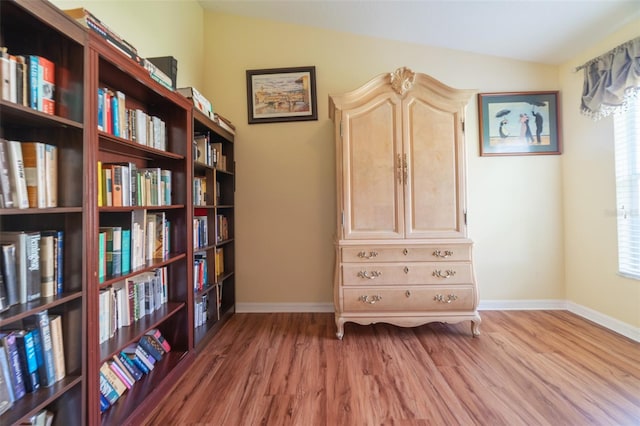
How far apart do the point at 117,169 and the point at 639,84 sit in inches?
133

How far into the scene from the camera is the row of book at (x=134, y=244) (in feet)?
4.23

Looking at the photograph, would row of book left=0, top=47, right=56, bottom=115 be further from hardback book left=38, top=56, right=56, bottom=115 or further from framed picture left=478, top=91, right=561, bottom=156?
framed picture left=478, top=91, right=561, bottom=156

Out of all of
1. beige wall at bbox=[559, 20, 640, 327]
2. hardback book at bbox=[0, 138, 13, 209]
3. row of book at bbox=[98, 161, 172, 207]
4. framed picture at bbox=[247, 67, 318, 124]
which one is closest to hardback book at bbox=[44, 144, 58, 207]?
hardback book at bbox=[0, 138, 13, 209]

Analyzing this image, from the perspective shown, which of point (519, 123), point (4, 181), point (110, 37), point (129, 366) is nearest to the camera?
point (4, 181)

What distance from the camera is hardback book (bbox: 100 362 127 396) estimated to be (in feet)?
4.25

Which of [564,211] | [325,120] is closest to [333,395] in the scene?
[325,120]

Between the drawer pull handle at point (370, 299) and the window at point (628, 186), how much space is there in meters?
1.92

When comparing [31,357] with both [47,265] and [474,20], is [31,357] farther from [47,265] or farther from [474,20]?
[474,20]

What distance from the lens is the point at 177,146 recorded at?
5.72 ft

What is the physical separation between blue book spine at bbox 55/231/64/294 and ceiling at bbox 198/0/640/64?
2460 mm

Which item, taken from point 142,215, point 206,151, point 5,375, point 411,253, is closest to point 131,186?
point 142,215

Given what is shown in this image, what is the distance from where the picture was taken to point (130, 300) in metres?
1.46

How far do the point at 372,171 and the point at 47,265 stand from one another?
1.86 meters

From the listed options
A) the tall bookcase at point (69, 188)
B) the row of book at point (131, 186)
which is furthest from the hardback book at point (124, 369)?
the row of book at point (131, 186)
